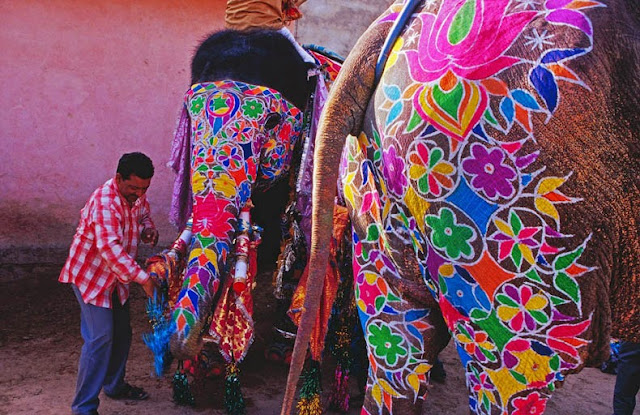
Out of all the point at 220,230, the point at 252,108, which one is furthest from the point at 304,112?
the point at 220,230

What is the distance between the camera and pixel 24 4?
18.1 feet

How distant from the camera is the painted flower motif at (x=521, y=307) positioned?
163cm

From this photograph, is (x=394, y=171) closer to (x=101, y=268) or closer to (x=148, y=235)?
(x=101, y=268)

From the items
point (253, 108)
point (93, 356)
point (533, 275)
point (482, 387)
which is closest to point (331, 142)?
point (533, 275)

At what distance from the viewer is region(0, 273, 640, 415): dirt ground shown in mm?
3492

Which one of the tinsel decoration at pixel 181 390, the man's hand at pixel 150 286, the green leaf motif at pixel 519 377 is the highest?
the green leaf motif at pixel 519 377

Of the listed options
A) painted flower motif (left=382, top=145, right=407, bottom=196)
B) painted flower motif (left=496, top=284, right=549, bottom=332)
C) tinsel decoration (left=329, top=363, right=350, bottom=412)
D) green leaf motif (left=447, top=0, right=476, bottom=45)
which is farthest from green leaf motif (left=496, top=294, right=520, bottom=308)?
tinsel decoration (left=329, top=363, right=350, bottom=412)

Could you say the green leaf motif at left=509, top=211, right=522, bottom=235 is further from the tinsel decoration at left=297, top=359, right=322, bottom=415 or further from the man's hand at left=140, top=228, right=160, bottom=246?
the man's hand at left=140, top=228, right=160, bottom=246

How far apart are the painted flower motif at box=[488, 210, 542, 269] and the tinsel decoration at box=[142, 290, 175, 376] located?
1722 millimetres

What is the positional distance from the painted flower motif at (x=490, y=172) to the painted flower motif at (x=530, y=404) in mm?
565

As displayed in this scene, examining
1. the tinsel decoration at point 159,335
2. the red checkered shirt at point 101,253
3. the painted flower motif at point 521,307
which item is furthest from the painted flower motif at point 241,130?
the painted flower motif at point 521,307

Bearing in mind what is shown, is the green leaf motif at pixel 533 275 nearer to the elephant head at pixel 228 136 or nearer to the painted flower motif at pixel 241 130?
the elephant head at pixel 228 136

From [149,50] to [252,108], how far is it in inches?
114

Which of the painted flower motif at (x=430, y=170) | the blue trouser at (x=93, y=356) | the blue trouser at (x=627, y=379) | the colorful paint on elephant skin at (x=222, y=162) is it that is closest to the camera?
the painted flower motif at (x=430, y=170)
